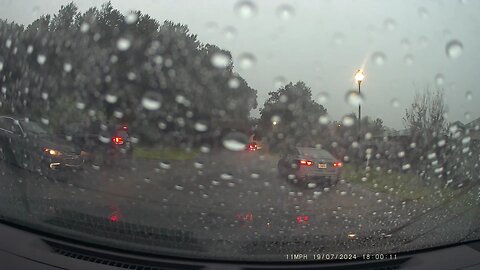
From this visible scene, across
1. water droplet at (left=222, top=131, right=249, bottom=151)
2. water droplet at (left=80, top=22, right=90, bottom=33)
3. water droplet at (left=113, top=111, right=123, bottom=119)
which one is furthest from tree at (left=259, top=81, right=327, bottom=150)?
water droplet at (left=80, top=22, right=90, bottom=33)

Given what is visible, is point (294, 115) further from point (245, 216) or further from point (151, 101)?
point (151, 101)

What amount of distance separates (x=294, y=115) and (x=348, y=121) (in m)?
0.60

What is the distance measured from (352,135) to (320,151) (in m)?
0.47

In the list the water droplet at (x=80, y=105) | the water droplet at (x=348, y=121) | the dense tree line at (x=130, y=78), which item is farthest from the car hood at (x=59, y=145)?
the water droplet at (x=348, y=121)

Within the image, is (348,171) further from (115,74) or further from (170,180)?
(115,74)

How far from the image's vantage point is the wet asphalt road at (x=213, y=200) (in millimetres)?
3799

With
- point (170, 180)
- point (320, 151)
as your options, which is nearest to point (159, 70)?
point (170, 180)

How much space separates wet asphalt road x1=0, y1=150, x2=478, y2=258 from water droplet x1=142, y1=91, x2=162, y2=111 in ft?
2.00

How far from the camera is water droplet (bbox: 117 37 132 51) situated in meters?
4.84

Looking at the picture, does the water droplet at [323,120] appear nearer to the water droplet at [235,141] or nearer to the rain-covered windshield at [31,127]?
the water droplet at [235,141]

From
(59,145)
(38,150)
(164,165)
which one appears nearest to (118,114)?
(164,165)

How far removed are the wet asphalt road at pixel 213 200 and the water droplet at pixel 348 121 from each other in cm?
63

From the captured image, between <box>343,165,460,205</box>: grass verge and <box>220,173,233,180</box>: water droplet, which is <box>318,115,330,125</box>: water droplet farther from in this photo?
<box>220,173,233,180</box>: water droplet

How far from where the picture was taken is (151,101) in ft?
15.3
